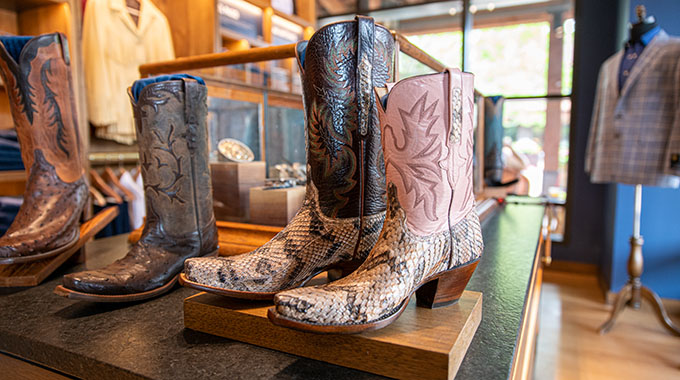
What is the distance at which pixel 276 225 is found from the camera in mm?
1159

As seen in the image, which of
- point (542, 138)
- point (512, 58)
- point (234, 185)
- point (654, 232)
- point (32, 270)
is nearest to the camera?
point (32, 270)

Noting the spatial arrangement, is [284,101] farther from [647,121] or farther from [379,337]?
[647,121]

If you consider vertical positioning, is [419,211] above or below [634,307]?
above

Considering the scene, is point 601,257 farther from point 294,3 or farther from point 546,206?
point 294,3

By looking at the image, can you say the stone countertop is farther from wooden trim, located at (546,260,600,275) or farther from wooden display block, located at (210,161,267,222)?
wooden trim, located at (546,260,600,275)

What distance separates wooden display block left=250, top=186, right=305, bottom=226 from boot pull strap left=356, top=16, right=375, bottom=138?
0.45 m

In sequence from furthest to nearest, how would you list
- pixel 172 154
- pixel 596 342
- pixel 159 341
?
1. pixel 596 342
2. pixel 172 154
3. pixel 159 341

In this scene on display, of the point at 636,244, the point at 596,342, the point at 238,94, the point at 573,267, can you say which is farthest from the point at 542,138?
the point at 238,94

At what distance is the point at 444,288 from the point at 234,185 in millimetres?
783

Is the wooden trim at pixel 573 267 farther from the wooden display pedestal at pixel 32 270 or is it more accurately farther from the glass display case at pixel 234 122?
the wooden display pedestal at pixel 32 270

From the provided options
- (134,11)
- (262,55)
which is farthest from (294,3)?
(262,55)

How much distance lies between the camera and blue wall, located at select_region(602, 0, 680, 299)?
277 centimetres

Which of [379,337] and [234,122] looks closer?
[379,337]

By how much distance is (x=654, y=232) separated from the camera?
2.85 m
